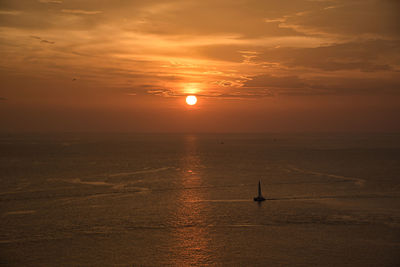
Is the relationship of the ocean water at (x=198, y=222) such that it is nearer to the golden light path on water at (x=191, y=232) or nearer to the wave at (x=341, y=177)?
the golden light path on water at (x=191, y=232)

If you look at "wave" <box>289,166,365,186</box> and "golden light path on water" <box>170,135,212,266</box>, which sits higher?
"wave" <box>289,166,365,186</box>

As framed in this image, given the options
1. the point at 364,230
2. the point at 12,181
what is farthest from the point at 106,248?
the point at 12,181

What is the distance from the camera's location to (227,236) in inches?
2489

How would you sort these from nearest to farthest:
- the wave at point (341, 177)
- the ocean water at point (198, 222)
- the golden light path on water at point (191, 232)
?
the golden light path on water at point (191, 232) < the ocean water at point (198, 222) < the wave at point (341, 177)

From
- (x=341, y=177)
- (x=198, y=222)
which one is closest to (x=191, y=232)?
(x=198, y=222)

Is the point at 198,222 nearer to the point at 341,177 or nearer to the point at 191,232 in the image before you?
the point at 191,232

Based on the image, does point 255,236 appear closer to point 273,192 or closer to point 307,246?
point 307,246

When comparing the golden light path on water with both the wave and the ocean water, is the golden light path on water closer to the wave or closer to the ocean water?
the ocean water

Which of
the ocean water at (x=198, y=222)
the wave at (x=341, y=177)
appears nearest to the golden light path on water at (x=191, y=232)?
the ocean water at (x=198, y=222)

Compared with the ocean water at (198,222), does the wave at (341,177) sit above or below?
above

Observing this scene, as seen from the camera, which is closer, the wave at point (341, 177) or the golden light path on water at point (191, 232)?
the golden light path on water at point (191, 232)

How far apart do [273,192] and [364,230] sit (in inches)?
1463

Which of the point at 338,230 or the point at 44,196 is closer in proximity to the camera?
the point at 338,230

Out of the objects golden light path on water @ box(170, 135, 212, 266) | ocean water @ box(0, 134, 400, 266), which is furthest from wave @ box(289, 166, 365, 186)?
golden light path on water @ box(170, 135, 212, 266)
